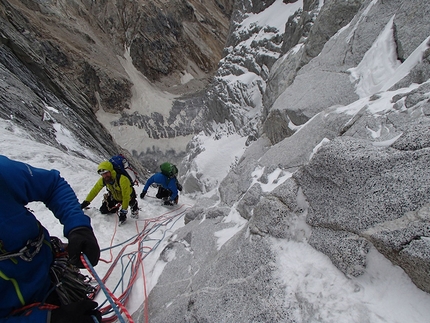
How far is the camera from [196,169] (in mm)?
17438

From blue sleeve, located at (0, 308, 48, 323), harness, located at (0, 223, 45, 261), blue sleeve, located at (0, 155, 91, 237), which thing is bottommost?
blue sleeve, located at (0, 308, 48, 323)

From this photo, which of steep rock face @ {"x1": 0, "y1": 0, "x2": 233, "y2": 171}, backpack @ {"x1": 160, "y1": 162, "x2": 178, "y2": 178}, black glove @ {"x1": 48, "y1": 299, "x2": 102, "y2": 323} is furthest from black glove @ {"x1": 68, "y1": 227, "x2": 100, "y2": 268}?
steep rock face @ {"x1": 0, "y1": 0, "x2": 233, "y2": 171}

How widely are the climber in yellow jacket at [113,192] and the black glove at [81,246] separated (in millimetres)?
2836

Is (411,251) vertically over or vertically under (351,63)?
over

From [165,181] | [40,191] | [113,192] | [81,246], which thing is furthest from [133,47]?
[81,246]

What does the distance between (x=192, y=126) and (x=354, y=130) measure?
91.8ft

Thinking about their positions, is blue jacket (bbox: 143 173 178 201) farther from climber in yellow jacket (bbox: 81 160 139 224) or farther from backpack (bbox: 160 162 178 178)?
climber in yellow jacket (bbox: 81 160 139 224)

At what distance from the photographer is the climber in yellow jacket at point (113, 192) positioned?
4730mm

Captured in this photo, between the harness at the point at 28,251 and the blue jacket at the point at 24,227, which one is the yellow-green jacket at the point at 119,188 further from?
the harness at the point at 28,251

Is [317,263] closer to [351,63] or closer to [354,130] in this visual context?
[354,130]

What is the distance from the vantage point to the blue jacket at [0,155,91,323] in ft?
5.47

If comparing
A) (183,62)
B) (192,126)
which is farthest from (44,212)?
(183,62)

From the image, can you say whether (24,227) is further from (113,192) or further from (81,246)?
(113,192)

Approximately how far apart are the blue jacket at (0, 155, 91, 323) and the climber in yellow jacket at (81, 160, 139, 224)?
274 centimetres
